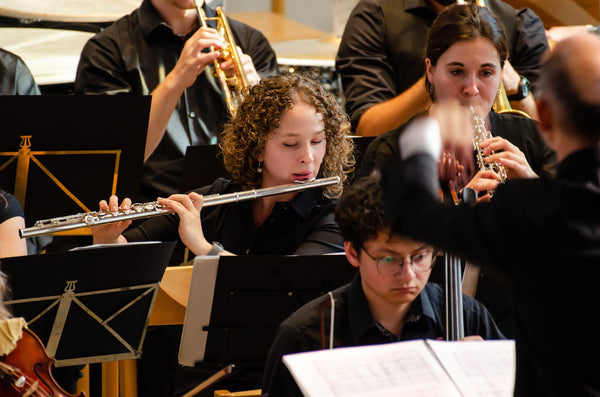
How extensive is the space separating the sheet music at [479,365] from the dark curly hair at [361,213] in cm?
40

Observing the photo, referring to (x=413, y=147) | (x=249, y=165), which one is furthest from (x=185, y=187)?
(x=413, y=147)

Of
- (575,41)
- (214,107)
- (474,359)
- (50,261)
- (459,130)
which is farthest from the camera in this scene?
(214,107)

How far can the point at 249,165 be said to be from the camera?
2.72 metres

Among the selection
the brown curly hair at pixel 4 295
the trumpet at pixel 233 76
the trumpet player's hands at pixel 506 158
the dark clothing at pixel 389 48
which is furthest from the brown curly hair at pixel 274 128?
the brown curly hair at pixel 4 295

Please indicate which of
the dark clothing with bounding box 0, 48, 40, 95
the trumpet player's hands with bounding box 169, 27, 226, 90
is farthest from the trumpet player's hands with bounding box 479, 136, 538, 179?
the dark clothing with bounding box 0, 48, 40, 95

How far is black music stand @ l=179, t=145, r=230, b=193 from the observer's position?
2783 mm

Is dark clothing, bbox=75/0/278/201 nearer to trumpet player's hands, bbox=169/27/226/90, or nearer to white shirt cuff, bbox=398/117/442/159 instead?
trumpet player's hands, bbox=169/27/226/90

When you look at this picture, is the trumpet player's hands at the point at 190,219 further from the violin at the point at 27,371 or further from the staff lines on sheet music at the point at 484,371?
the staff lines on sheet music at the point at 484,371

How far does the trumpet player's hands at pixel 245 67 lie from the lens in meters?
3.04

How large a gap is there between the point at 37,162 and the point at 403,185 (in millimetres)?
1589

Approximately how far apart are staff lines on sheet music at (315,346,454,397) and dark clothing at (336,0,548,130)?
1693 millimetres

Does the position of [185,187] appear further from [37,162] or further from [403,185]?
[403,185]

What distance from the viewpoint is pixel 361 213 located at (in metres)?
1.90

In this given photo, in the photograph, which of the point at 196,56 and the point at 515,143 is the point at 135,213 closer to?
the point at 196,56
